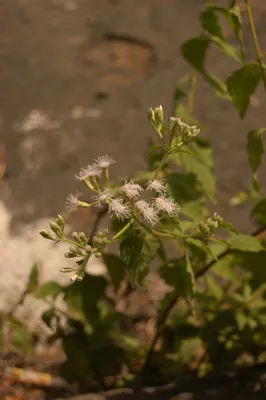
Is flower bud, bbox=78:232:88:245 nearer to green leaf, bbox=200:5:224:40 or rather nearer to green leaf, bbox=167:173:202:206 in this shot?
green leaf, bbox=167:173:202:206

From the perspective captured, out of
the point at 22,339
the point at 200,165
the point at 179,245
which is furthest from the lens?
the point at 22,339

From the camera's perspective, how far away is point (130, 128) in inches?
96.0

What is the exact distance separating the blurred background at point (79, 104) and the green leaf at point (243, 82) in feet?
3.88

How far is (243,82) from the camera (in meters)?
0.88

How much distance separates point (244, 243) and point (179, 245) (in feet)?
1.55

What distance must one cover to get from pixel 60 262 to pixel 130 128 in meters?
0.80

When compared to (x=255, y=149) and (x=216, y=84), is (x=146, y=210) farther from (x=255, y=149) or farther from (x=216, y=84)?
(x=216, y=84)

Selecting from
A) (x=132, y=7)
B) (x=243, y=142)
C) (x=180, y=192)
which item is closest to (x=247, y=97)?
(x=180, y=192)

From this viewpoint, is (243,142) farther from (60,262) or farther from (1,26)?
(1,26)

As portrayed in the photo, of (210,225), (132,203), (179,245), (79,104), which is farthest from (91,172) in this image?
(79,104)

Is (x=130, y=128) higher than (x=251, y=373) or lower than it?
higher

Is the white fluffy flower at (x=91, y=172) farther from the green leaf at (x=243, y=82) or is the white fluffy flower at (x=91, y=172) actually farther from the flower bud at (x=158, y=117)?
the green leaf at (x=243, y=82)

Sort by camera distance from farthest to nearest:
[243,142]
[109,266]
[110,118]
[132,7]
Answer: [132,7] → [110,118] → [243,142] → [109,266]

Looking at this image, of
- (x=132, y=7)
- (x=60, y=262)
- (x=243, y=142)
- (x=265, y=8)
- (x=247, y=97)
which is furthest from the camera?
(x=132, y=7)
